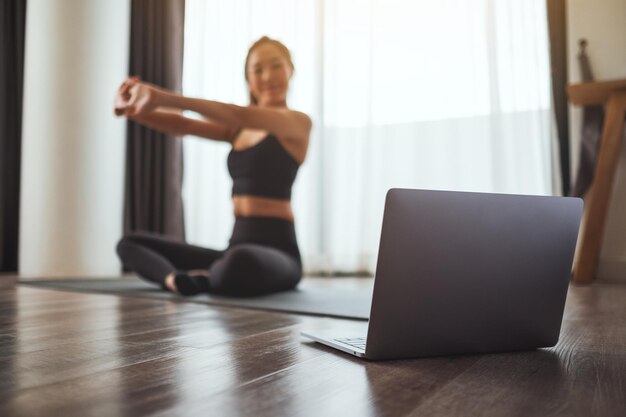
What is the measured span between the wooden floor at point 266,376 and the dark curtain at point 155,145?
2.58 m

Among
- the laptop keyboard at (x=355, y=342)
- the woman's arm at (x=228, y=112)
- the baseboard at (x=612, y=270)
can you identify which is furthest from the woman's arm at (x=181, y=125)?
the baseboard at (x=612, y=270)

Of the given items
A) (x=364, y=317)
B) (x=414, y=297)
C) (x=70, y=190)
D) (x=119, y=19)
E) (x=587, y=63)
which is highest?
(x=119, y=19)

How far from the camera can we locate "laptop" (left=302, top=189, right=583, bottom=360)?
777 millimetres

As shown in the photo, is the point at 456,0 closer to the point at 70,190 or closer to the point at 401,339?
the point at 70,190

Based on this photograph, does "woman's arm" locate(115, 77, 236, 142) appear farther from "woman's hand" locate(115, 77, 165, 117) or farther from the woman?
"woman's hand" locate(115, 77, 165, 117)

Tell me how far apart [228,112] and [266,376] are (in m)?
1.37

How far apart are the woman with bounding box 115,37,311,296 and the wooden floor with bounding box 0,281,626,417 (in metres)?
0.72

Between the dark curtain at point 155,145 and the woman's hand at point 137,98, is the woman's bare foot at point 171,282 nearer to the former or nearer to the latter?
the woman's hand at point 137,98

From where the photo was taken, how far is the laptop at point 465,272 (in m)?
0.78

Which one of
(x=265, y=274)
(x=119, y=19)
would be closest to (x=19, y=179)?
(x=119, y=19)

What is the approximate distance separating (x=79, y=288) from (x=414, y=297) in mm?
1727

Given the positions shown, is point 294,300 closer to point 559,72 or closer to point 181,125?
point 181,125

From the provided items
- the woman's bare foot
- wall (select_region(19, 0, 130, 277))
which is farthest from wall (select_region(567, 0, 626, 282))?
wall (select_region(19, 0, 130, 277))

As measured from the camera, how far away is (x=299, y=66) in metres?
3.63
